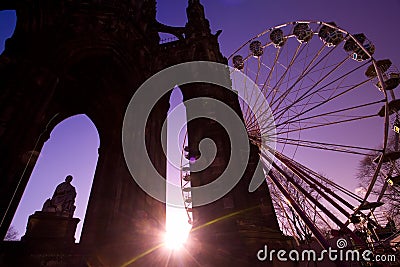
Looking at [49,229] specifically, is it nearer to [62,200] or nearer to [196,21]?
[62,200]

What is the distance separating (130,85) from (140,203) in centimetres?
514

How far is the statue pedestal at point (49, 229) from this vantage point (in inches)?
233

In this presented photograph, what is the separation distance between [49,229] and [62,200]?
3.40 metres

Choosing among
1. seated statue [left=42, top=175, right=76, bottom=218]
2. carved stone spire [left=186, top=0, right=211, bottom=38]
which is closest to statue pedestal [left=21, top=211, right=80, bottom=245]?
seated statue [left=42, top=175, right=76, bottom=218]

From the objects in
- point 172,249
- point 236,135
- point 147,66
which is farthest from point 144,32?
point 172,249

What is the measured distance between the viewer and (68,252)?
584 centimetres

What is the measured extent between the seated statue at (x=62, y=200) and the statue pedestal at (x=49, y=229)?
8.91 ft

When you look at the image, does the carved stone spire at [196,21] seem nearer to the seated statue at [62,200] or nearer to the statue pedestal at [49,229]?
the seated statue at [62,200]

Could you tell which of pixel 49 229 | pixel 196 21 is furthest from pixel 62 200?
pixel 196 21

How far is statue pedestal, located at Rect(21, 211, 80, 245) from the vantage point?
19.4ft

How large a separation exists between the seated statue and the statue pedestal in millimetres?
2717

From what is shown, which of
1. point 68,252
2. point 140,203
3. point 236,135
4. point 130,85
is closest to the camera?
point 68,252

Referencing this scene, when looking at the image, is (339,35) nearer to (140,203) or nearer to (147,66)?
(147,66)

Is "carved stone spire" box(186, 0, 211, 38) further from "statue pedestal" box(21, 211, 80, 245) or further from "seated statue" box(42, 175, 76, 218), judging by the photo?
"statue pedestal" box(21, 211, 80, 245)
